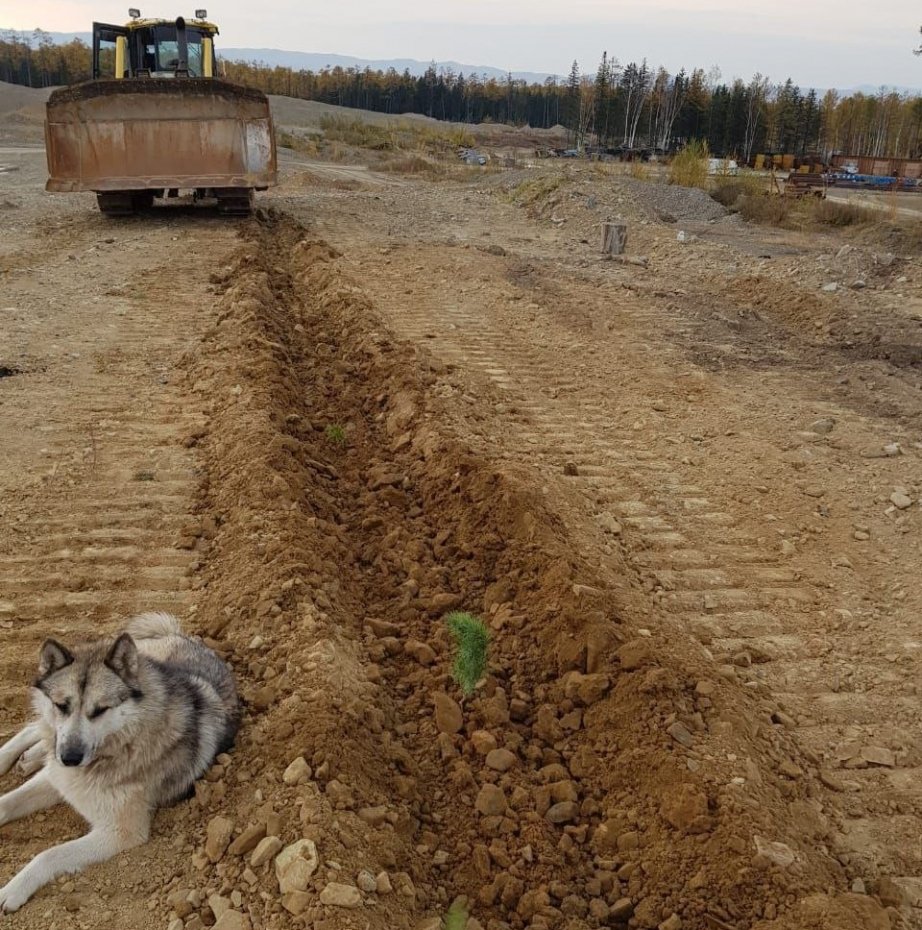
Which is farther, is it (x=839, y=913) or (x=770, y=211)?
(x=770, y=211)

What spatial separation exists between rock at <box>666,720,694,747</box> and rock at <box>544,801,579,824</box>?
0.53 meters

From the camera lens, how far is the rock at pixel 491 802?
11.0 ft

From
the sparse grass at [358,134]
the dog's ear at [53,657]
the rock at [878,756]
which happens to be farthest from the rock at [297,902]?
the sparse grass at [358,134]

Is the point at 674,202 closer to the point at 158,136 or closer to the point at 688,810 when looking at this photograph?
the point at 158,136

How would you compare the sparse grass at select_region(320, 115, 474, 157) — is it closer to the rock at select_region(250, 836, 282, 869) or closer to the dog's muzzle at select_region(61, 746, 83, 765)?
the dog's muzzle at select_region(61, 746, 83, 765)

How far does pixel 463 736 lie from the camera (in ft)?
12.3

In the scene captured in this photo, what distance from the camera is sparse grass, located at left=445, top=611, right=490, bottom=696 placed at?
401 centimetres

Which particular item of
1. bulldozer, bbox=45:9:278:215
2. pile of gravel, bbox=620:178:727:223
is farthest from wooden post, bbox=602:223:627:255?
pile of gravel, bbox=620:178:727:223

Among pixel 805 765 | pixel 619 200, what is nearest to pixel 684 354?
pixel 805 765

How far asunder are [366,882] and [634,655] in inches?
64.1

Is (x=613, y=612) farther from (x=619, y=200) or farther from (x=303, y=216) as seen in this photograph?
(x=619, y=200)

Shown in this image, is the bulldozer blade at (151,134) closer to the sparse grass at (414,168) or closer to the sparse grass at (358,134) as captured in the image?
the sparse grass at (414,168)

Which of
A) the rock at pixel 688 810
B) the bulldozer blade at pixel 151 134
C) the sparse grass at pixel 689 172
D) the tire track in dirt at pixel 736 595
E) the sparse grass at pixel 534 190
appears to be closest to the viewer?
the rock at pixel 688 810

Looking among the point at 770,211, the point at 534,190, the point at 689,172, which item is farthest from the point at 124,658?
the point at 689,172
